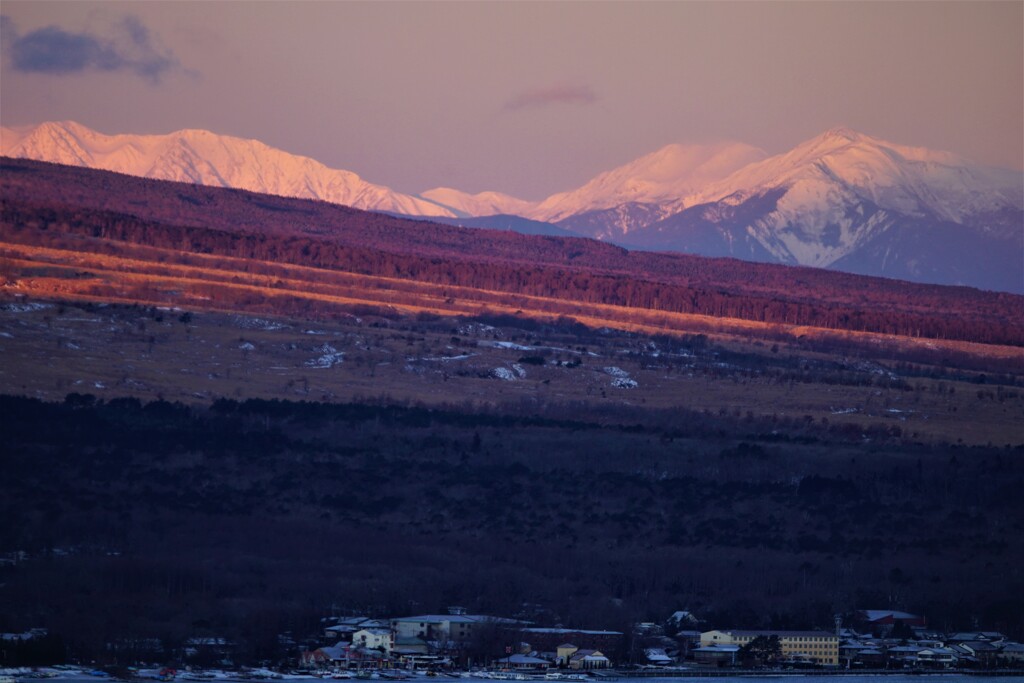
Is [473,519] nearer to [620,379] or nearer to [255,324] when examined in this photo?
[620,379]

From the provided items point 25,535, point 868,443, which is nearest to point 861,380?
point 868,443

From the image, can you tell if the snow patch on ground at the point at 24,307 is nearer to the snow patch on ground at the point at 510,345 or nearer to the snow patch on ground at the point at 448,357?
the snow patch on ground at the point at 448,357

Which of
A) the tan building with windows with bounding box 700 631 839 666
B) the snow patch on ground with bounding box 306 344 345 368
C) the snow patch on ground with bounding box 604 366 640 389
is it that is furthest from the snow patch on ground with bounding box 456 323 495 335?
the tan building with windows with bounding box 700 631 839 666

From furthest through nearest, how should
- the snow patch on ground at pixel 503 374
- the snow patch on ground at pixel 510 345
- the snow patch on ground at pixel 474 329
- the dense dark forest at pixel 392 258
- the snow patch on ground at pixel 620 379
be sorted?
the dense dark forest at pixel 392 258 < the snow patch on ground at pixel 474 329 < the snow patch on ground at pixel 510 345 < the snow patch on ground at pixel 620 379 < the snow patch on ground at pixel 503 374

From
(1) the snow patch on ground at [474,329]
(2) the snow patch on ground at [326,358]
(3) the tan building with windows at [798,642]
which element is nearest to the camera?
(3) the tan building with windows at [798,642]

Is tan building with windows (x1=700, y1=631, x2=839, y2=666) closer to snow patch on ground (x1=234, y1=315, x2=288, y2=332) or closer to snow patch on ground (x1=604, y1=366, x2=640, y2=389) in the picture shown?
snow patch on ground (x1=604, y1=366, x2=640, y2=389)

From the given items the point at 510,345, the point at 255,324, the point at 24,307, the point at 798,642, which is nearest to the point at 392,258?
the point at 510,345

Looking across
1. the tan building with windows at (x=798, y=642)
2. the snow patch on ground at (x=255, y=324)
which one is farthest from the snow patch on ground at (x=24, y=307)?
the tan building with windows at (x=798, y=642)

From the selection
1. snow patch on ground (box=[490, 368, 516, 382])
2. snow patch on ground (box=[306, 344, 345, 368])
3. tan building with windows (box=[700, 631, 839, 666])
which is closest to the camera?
tan building with windows (box=[700, 631, 839, 666])
